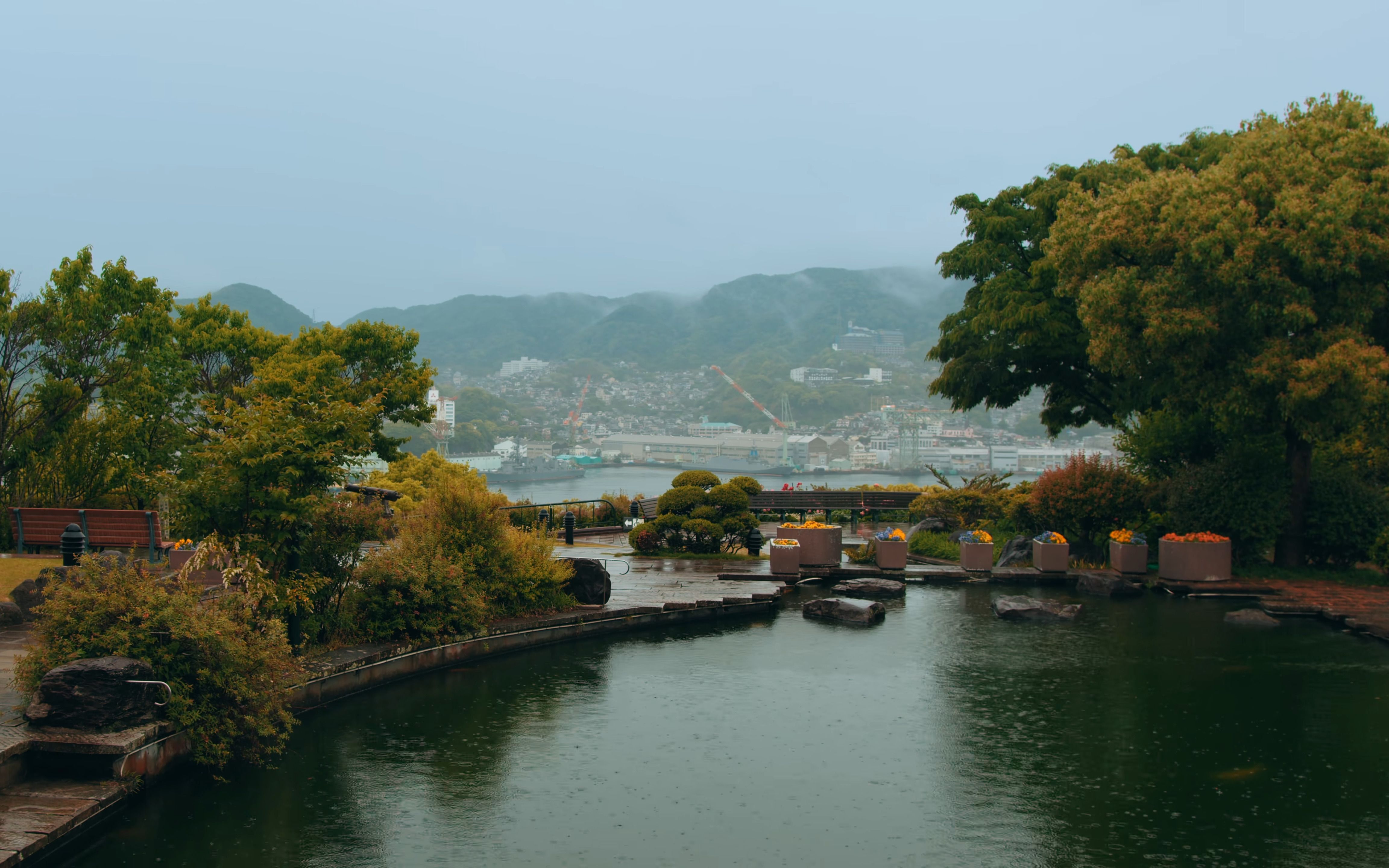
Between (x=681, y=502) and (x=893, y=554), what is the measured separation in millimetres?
4647

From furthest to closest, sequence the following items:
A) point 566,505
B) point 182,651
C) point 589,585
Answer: point 566,505 → point 589,585 → point 182,651

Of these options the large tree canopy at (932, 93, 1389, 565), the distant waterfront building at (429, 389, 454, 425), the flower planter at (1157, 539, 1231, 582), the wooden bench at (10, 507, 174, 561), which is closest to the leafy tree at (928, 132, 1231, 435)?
the large tree canopy at (932, 93, 1389, 565)

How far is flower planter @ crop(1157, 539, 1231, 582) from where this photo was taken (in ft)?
61.3

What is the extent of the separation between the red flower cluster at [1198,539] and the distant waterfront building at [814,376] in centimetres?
15027

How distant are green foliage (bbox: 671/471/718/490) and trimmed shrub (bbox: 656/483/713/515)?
0.34 meters

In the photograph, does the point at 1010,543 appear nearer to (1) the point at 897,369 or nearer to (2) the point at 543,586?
(2) the point at 543,586

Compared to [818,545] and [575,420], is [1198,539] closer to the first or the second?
[818,545]

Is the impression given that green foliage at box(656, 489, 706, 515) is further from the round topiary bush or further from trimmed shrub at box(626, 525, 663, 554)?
trimmed shrub at box(626, 525, 663, 554)

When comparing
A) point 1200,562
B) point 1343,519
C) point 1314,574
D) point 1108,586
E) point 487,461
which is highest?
point 487,461

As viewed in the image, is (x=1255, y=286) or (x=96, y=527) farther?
(x=1255, y=286)

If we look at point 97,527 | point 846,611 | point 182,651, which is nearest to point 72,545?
point 97,527

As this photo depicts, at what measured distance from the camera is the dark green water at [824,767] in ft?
23.6

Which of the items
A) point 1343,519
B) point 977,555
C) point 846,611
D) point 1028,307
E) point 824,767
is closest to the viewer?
point 824,767

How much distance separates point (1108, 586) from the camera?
60.7 ft
